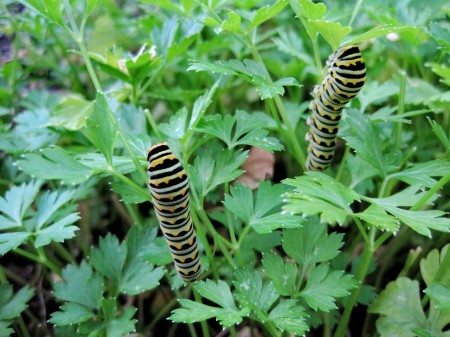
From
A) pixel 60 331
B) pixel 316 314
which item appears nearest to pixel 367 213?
pixel 316 314

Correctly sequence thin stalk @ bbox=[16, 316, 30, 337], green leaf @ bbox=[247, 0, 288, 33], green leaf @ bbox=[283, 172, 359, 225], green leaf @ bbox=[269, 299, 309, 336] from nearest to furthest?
1. green leaf @ bbox=[283, 172, 359, 225]
2. green leaf @ bbox=[269, 299, 309, 336]
3. green leaf @ bbox=[247, 0, 288, 33]
4. thin stalk @ bbox=[16, 316, 30, 337]

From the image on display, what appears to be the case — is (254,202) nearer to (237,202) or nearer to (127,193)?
(237,202)

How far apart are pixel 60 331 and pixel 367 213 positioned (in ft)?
3.13

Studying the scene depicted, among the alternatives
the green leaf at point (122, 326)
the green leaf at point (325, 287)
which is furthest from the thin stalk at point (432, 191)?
the green leaf at point (122, 326)

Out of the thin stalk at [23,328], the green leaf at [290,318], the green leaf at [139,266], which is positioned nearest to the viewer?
the green leaf at [290,318]

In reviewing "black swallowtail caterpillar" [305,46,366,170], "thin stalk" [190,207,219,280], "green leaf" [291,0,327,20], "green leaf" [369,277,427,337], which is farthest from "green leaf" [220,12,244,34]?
"green leaf" [369,277,427,337]

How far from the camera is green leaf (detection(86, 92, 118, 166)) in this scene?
1.13 m

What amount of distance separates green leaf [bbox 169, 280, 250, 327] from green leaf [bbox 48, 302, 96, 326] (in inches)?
13.0

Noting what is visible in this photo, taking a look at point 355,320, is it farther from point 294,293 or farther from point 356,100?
point 356,100

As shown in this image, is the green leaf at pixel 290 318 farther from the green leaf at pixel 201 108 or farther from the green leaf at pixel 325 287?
the green leaf at pixel 201 108

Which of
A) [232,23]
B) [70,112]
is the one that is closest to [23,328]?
[70,112]

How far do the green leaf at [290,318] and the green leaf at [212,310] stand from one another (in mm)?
73

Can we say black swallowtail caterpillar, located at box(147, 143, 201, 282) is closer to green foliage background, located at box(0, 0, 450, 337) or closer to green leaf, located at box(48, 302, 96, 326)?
green foliage background, located at box(0, 0, 450, 337)

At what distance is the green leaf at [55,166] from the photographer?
116 cm
